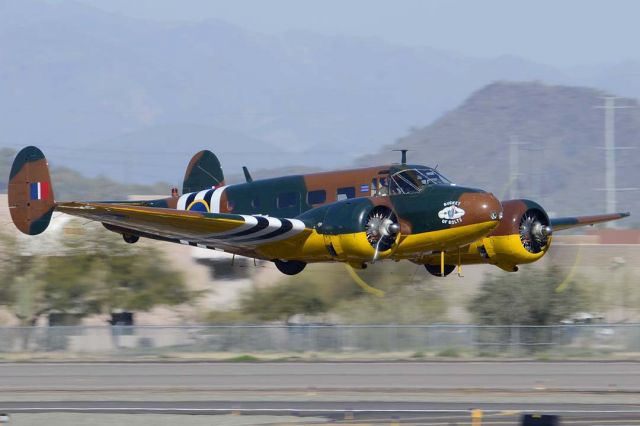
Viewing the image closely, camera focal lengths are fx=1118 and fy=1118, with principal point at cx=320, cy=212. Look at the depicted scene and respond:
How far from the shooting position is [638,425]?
24.9 metres

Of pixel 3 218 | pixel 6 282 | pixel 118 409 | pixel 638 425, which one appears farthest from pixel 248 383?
pixel 3 218

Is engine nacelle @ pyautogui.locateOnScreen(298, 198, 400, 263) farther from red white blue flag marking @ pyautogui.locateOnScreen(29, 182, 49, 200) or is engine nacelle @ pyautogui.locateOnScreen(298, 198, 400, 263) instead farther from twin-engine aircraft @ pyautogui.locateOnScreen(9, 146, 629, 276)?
red white blue flag marking @ pyautogui.locateOnScreen(29, 182, 49, 200)

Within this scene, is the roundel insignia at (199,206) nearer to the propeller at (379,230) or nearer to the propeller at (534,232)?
the propeller at (379,230)

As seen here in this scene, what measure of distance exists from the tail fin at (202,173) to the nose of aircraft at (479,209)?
10.0 meters

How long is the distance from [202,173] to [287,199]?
5.57m

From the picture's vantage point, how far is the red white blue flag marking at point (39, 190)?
32062 millimetres

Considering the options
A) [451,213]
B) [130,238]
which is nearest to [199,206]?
[130,238]

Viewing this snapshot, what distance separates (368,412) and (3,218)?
49.7m

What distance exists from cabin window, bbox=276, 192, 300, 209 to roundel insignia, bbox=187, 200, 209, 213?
119 inches

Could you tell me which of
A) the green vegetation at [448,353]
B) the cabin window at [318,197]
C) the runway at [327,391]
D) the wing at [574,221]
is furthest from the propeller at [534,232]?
the green vegetation at [448,353]

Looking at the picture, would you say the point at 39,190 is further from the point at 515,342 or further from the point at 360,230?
the point at 515,342

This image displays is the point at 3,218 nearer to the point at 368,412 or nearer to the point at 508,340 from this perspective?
the point at 508,340

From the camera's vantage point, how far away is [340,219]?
29297mm

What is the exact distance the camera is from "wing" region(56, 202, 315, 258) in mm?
29281
